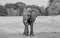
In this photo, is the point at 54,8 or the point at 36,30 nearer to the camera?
the point at 36,30

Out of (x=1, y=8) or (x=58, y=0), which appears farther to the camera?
(x=1, y=8)

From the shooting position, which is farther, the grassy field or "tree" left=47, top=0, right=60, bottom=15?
"tree" left=47, top=0, right=60, bottom=15

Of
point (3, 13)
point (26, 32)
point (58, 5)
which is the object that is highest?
point (26, 32)

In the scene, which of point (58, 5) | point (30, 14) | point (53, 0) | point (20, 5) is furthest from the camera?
point (20, 5)

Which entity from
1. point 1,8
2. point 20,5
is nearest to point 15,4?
point 20,5

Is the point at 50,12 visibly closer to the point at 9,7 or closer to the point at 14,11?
the point at 14,11

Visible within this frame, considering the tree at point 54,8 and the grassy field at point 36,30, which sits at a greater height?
the grassy field at point 36,30

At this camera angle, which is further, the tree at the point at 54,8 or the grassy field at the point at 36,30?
the tree at the point at 54,8

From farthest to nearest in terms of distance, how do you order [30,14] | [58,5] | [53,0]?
[53,0]
[58,5]
[30,14]

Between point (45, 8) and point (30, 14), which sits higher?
point (30, 14)

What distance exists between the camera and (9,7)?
28.8 meters

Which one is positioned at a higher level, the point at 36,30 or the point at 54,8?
the point at 36,30

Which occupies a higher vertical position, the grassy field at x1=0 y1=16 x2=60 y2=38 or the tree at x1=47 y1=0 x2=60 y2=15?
the grassy field at x1=0 y1=16 x2=60 y2=38

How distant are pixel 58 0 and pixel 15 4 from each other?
900cm
